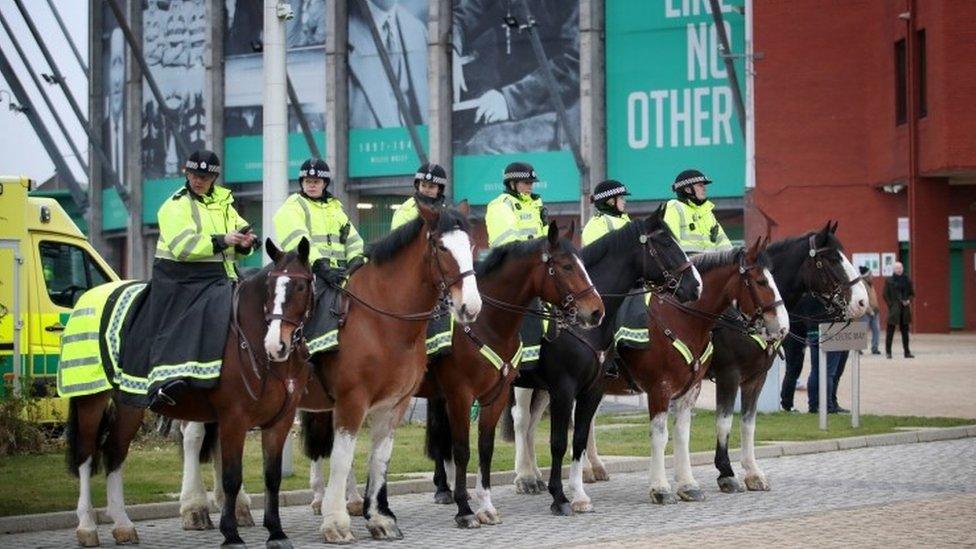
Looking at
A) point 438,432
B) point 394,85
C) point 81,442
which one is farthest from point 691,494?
point 394,85

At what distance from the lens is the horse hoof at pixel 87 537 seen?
12.6m

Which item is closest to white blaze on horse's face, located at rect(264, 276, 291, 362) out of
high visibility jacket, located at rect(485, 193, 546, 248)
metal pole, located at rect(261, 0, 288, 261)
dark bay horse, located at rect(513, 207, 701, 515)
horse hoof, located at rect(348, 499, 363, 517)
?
horse hoof, located at rect(348, 499, 363, 517)

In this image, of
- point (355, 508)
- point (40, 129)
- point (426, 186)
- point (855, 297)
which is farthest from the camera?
point (40, 129)

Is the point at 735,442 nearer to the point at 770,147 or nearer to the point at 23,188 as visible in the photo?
the point at 23,188

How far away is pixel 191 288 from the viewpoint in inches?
501

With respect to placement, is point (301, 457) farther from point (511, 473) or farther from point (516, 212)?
point (516, 212)

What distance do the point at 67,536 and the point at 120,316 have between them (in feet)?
6.20

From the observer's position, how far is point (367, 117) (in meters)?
53.0

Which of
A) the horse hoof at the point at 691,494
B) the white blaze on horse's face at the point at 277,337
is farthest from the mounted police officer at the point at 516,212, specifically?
the white blaze on horse's face at the point at 277,337

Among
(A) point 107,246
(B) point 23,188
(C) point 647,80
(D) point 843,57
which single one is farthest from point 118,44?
(B) point 23,188

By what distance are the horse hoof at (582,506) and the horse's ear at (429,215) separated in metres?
3.26

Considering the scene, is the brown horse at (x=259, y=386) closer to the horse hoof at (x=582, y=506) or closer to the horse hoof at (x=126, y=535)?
the horse hoof at (x=126, y=535)

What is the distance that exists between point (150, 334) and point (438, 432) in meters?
3.74

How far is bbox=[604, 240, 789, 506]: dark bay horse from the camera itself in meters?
15.7
